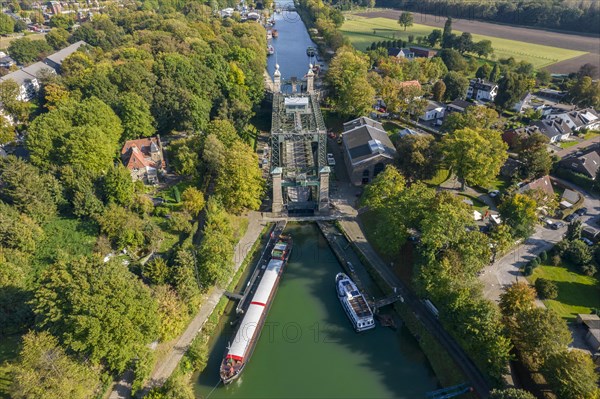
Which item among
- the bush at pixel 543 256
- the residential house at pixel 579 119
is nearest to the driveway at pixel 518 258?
the bush at pixel 543 256

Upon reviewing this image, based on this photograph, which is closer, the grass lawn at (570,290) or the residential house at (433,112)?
the grass lawn at (570,290)

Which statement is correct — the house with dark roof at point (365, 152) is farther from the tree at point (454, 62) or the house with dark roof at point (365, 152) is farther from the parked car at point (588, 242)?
the tree at point (454, 62)

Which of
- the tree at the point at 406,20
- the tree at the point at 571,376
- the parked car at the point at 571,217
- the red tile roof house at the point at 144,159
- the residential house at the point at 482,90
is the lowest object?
the parked car at the point at 571,217

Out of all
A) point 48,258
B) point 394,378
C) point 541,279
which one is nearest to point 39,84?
point 48,258

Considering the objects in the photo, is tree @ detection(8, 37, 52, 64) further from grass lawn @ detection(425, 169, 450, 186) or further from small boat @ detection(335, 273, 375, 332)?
grass lawn @ detection(425, 169, 450, 186)

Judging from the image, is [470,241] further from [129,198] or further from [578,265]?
[129,198]
